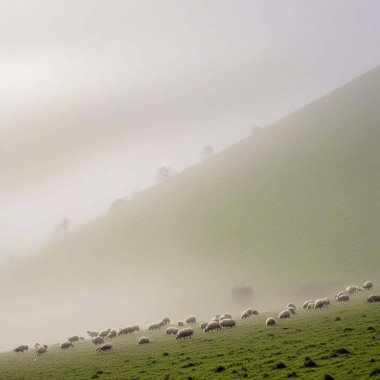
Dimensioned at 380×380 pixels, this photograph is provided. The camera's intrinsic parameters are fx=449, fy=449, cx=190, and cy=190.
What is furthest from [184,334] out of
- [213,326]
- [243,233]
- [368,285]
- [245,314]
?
[243,233]

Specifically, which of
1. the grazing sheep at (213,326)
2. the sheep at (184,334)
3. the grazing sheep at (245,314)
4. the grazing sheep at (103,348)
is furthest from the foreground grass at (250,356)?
the grazing sheep at (245,314)

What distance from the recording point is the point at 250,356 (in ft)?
68.8

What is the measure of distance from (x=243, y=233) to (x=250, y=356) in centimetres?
7983

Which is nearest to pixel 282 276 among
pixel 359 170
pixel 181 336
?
pixel 359 170

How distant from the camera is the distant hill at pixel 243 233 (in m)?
81.9

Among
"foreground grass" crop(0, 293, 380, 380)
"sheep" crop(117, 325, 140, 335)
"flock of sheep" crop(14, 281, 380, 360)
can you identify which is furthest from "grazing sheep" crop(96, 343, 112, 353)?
"sheep" crop(117, 325, 140, 335)

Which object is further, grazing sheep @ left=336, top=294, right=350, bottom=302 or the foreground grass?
grazing sheep @ left=336, top=294, right=350, bottom=302

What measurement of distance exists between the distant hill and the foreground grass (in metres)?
42.6

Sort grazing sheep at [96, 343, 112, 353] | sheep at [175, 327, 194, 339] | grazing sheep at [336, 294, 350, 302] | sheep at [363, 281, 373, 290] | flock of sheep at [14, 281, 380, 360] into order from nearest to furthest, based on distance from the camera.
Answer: grazing sheep at [96, 343, 112, 353]
sheep at [175, 327, 194, 339]
flock of sheep at [14, 281, 380, 360]
grazing sheep at [336, 294, 350, 302]
sheep at [363, 281, 373, 290]

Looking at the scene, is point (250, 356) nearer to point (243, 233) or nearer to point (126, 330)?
point (126, 330)

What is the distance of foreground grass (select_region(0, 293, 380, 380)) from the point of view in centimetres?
1730

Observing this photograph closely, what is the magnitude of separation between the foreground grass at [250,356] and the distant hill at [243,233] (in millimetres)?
42648

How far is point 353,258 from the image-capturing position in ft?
248

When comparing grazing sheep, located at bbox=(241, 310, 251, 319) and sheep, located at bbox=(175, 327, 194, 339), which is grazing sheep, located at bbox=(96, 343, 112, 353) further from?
grazing sheep, located at bbox=(241, 310, 251, 319)
